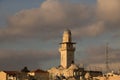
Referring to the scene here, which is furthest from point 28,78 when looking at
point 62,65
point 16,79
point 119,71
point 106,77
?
point 119,71

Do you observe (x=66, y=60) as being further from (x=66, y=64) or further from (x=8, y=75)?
(x=8, y=75)

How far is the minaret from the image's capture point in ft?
274

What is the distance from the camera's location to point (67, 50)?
84000 mm

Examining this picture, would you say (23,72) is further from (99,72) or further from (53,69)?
(99,72)

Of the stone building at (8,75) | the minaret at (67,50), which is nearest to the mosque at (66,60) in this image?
the minaret at (67,50)

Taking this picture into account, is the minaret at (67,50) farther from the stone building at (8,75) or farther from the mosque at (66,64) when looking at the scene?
the stone building at (8,75)

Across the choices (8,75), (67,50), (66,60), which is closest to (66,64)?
(66,60)

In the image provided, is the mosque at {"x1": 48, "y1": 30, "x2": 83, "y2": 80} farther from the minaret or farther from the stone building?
the stone building

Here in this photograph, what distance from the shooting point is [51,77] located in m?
84.0

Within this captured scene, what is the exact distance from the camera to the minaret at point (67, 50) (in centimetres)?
8338

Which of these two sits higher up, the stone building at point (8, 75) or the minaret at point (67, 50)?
the minaret at point (67, 50)

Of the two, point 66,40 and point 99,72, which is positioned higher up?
point 66,40

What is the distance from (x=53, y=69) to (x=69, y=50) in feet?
17.0

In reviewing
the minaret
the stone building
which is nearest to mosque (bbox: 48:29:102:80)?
the minaret
